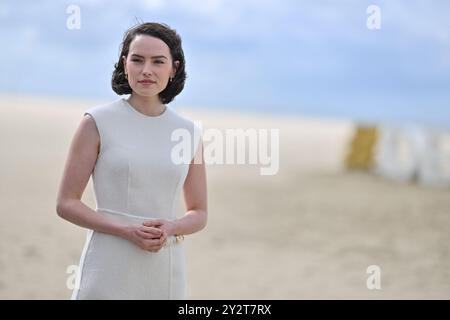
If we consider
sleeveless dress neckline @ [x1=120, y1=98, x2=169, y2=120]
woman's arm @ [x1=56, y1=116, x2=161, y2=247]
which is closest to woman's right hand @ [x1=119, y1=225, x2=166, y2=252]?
woman's arm @ [x1=56, y1=116, x2=161, y2=247]

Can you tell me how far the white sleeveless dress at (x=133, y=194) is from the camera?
77.9 inches

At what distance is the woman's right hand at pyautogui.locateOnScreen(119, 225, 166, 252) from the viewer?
1.97 m

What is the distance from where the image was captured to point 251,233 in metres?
7.67

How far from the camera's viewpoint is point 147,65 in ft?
6.64

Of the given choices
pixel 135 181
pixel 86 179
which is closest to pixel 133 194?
pixel 135 181

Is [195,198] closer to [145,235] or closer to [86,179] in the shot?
[145,235]

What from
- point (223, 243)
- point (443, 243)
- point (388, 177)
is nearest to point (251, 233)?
point (223, 243)

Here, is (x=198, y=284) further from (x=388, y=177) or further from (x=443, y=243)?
(x=388, y=177)

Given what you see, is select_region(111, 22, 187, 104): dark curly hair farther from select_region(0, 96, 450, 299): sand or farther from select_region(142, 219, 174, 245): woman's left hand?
select_region(0, 96, 450, 299): sand

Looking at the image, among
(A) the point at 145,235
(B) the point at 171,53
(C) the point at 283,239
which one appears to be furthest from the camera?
(C) the point at 283,239

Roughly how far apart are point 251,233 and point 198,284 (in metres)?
2.22

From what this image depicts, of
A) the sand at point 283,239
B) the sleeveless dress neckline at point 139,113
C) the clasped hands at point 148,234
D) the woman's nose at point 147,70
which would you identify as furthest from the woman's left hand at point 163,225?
the sand at point 283,239

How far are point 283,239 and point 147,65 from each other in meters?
5.53

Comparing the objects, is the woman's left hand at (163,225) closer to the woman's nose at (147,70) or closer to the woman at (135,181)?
the woman at (135,181)
